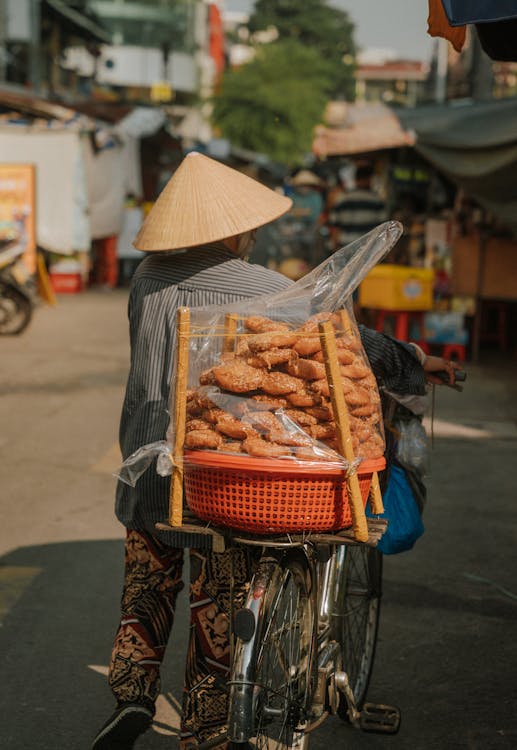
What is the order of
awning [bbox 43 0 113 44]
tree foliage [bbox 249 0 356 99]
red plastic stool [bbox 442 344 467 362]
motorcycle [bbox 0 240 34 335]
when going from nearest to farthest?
1. red plastic stool [bbox 442 344 467 362]
2. motorcycle [bbox 0 240 34 335]
3. awning [bbox 43 0 113 44]
4. tree foliage [bbox 249 0 356 99]

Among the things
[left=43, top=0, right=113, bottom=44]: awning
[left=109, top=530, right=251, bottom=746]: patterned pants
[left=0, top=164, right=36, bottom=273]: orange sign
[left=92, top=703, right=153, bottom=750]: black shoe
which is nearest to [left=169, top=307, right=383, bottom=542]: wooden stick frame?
[left=109, top=530, right=251, bottom=746]: patterned pants

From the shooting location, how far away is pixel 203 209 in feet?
9.87

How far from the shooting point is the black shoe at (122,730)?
291cm

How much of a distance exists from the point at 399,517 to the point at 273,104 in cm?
4866

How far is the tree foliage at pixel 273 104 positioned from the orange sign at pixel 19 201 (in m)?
34.3

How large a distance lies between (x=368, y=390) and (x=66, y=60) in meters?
32.0

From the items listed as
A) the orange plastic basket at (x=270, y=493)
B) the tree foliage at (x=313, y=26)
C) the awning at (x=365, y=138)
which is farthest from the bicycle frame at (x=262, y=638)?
the tree foliage at (x=313, y=26)

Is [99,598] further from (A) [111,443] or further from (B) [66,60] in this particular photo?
(B) [66,60]

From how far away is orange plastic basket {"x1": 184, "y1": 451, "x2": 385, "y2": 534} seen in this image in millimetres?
2498

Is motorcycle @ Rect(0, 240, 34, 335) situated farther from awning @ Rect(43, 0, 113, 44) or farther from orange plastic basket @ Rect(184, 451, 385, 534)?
awning @ Rect(43, 0, 113, 44)

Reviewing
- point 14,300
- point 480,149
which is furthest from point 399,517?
point 14,300

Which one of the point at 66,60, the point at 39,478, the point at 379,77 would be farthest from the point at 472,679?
the point at 379,77

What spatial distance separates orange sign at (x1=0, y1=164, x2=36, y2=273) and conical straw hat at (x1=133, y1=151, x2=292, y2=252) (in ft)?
47.1

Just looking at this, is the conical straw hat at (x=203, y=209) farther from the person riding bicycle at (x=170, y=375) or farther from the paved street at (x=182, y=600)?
the paved street at (x=182, y=600)
